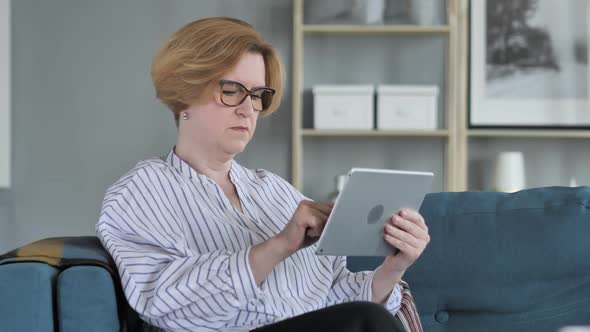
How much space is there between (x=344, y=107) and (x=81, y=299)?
2463 mm

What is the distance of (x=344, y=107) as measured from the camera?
12.3 feet

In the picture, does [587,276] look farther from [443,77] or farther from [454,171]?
[443,77]

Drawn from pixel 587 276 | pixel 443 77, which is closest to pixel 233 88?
pixel 587 276

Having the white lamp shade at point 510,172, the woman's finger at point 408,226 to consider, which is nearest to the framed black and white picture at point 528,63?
the white lamp shade at point 510,172

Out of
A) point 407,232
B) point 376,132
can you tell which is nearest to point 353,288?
point 407,232

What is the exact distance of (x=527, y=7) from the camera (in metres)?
3.97

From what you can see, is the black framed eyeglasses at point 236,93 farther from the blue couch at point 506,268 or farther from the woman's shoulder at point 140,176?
the blue couch at point 506,268

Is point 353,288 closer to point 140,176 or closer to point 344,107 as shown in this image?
point 140,176

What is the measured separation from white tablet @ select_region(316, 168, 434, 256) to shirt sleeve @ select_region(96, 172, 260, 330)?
156 mm

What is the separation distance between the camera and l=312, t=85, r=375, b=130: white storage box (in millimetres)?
3732

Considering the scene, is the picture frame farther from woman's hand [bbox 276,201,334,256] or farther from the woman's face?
woman's hand [bbox 276,201,334,256]

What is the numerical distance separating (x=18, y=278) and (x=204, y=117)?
47 cm

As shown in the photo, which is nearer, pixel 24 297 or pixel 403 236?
pixel 24 297

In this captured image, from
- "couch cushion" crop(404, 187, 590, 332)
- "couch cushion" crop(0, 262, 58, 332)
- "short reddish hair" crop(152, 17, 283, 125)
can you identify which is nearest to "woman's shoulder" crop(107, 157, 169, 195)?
"short reddish hair" crop(152, 17, 283, 125)
